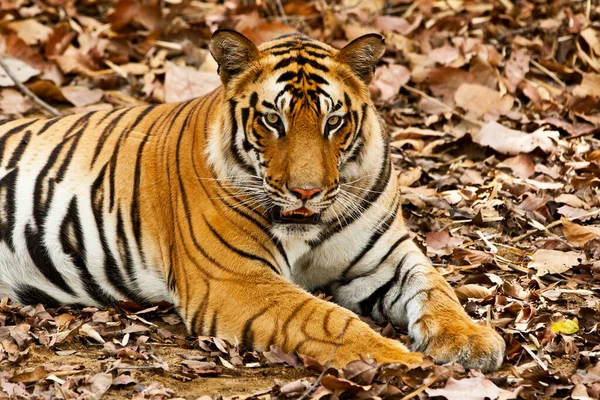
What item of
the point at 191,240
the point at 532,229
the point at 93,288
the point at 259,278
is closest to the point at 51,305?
the point at 93,288

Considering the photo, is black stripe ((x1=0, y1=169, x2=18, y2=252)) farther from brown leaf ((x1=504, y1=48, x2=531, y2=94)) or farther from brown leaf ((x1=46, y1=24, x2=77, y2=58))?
brown leaf ((x1=504, y1=48, x2=531, y2=94))

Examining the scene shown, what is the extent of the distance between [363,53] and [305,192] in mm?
735

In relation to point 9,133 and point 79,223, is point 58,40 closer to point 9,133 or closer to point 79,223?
point 9,133

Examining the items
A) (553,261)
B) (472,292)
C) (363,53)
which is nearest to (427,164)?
(553,261)

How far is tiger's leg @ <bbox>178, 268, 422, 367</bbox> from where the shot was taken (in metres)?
3.64

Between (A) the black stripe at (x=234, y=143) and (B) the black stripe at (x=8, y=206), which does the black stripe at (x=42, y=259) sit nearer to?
(B) the black stripe at (x=8, y=206)

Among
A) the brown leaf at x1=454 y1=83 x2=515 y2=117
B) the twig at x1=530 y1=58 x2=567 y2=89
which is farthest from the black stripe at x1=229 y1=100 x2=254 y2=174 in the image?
the twig at x1=530 y1=58 x2=567 y2=89

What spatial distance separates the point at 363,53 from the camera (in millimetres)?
4141

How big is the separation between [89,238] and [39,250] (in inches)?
9.8

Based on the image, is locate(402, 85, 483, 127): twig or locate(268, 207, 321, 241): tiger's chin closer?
locate(268, 207, 321, 241): tiger's chin

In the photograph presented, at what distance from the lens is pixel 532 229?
525cm

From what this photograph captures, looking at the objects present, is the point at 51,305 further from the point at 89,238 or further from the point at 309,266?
the point at 309,266

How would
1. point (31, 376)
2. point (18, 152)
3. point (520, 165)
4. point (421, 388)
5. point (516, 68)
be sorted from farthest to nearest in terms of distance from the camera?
point (516, 68) → point (520, 165) → point (18, 152) → point (31, 376) → point (421, 388)

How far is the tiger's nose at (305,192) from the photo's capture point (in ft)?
12.4
